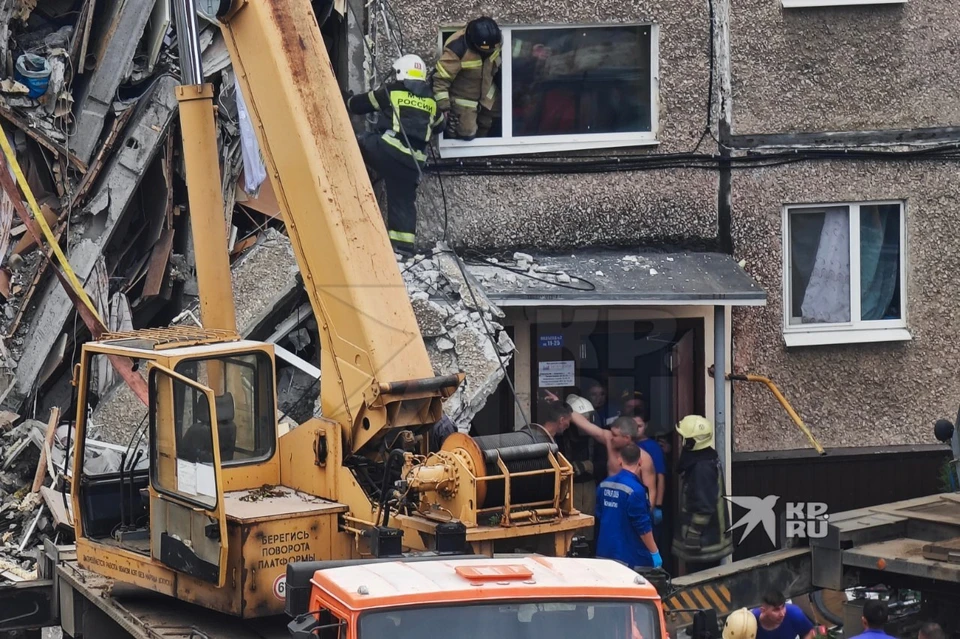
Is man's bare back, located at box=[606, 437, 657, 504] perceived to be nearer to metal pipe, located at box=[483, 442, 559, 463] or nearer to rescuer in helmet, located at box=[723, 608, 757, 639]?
rescuer in helmet, located at box=[723, 608, 757, 639]

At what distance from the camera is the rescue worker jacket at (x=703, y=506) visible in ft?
36.3

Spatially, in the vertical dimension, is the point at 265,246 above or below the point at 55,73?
below

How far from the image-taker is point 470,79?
12.1 meters

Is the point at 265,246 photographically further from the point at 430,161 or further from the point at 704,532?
the point at 704,532

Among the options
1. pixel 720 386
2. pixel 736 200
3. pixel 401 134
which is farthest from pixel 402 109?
pixel 720 386

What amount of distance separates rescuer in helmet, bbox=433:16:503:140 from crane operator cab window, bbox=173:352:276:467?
4.68 meters

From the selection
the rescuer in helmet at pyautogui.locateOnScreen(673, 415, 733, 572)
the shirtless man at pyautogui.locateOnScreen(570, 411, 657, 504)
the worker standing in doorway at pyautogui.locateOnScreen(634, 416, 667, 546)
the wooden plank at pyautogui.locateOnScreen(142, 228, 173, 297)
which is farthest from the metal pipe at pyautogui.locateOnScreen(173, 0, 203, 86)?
the worker standing in doorway at pyautogui.locateOnScreen(634, 416, 667, 546)

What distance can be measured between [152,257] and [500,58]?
368 cm

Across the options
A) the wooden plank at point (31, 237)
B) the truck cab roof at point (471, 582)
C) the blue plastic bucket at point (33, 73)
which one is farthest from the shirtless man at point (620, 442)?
the blue plastic bucket at point (33, 73)

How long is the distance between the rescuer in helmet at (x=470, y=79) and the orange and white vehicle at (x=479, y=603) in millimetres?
6750

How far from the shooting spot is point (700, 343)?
12828 millimetres

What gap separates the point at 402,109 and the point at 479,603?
6520 mm

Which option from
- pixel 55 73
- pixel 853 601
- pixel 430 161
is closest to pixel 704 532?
pixel 853 601

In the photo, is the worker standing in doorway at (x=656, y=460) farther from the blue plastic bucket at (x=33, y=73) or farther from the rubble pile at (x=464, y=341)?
the blue plastic bucket at (x=33, y=73)
